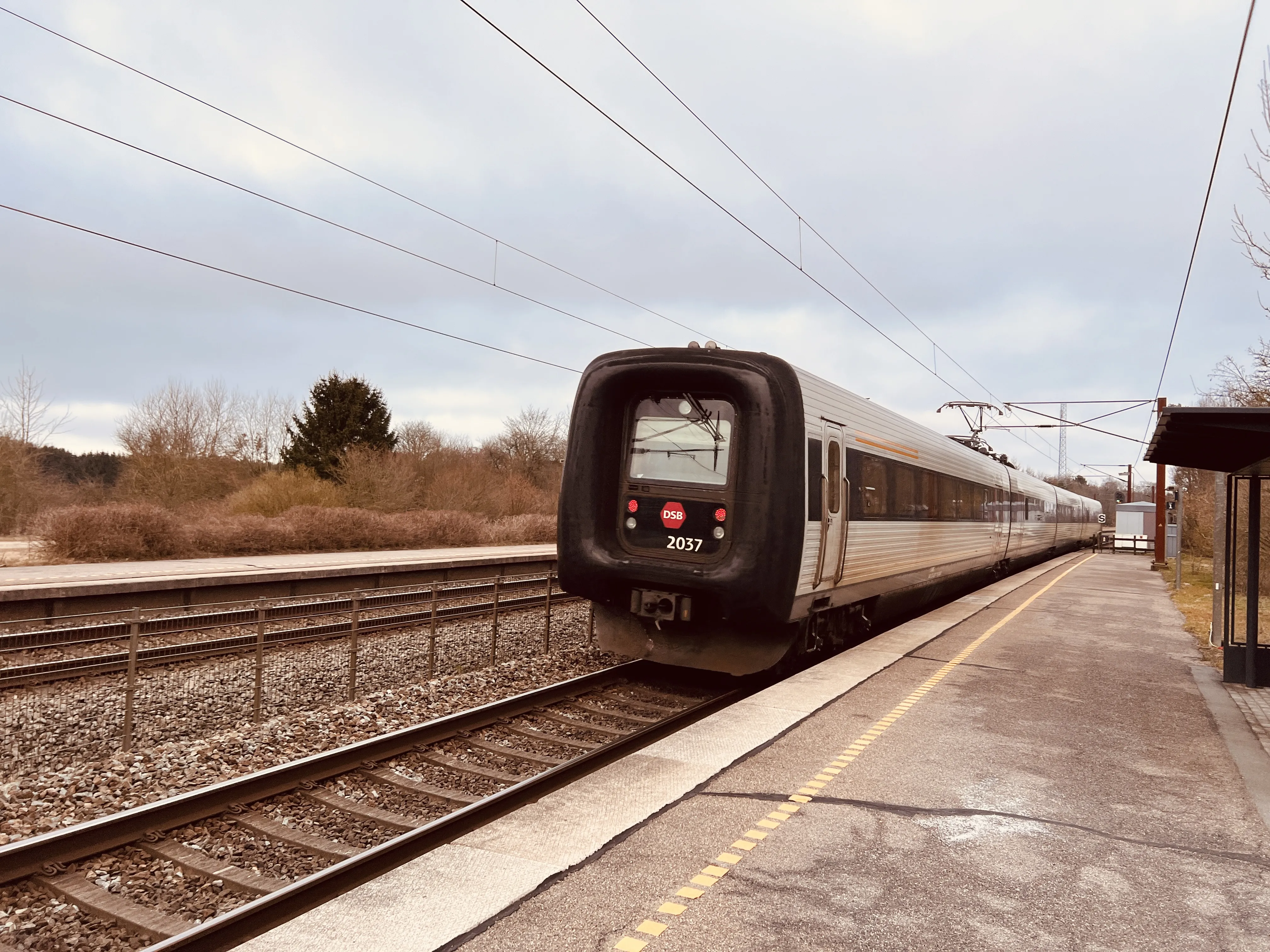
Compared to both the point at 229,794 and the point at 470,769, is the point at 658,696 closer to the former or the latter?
the point at 470,769

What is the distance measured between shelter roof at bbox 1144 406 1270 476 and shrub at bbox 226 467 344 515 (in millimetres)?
24857

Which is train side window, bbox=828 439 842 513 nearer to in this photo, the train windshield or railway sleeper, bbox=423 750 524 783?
the train windshield

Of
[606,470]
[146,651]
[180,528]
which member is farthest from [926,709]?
[180,528]

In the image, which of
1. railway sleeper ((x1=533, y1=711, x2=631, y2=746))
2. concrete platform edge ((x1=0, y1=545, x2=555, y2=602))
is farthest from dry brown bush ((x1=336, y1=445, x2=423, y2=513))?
railway sleeper ((x1=533, y1=711, x2=631, y2=746))

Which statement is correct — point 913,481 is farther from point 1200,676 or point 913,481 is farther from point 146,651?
point 146,651

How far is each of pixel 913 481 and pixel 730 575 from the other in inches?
227

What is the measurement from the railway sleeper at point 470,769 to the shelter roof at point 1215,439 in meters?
4.96

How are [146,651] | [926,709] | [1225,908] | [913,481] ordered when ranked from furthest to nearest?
[913,481], [146,651], [926,709], [1225,908]

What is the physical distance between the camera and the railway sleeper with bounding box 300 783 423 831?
17.4 feet

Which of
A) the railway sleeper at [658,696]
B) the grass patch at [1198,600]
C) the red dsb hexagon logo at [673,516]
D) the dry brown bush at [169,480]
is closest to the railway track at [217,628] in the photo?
the railway sleeper at [658,696]

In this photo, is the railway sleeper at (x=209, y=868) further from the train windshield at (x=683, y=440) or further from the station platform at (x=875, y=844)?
the train windshield at (x=683, y=440)

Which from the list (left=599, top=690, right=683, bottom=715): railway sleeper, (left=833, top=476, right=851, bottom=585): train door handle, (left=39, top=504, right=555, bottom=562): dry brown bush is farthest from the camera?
(left=39, top=504, right=555, bottom=562): dry brown bush

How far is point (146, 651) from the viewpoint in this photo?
863cm

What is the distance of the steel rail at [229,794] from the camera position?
4.46 metres
